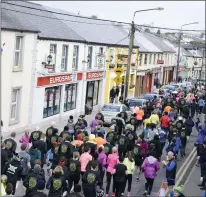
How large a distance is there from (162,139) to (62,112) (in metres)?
11.7

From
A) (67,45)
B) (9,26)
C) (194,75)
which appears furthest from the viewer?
(194,75)

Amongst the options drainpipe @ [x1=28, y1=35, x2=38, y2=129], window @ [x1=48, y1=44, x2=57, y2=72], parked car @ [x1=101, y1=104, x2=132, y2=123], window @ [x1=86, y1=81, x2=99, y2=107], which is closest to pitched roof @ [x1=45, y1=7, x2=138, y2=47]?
window @ [x1=86, y1=81, x2=99, y2=107]

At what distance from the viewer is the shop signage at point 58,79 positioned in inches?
957

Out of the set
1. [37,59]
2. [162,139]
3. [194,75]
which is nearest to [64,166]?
[162,139]

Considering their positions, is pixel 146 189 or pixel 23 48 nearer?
pixel 146 189

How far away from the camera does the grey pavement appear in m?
14.0

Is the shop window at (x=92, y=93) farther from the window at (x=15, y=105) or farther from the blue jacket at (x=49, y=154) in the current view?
the blue jacket at (x=49, y=154)

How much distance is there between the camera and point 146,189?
1359 cm

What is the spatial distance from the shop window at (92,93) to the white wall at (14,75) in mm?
10258

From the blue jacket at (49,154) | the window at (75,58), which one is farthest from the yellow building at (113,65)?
the blue jacket at (49,154)

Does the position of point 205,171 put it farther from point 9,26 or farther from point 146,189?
point 9,26

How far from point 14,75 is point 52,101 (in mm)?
5583

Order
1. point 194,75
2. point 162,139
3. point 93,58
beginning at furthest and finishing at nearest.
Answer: point 194,75
point 93,58
point 162,139

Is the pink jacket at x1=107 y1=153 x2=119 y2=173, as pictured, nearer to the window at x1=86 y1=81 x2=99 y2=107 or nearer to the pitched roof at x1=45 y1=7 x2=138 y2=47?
the pitched roof at x1=45 y1=7 x2=138 y2=47
